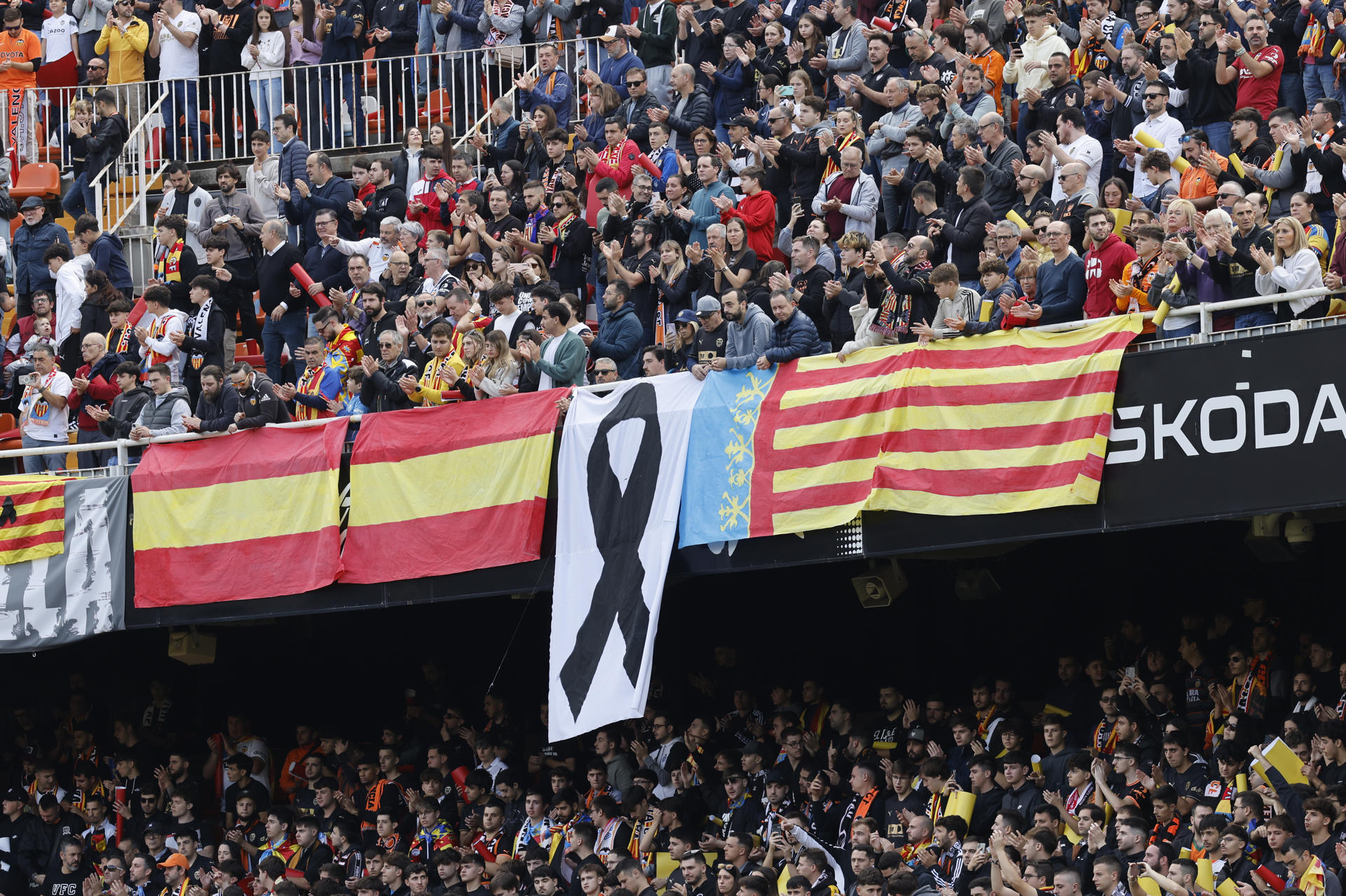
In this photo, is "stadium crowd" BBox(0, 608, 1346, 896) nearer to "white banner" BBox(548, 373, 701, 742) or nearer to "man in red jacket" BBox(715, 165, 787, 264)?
"white banner" BBox(548, 373, 701, 742)

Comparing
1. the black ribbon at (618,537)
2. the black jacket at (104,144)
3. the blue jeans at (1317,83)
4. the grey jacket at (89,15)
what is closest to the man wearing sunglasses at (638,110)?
the black ribbon at (618,537)

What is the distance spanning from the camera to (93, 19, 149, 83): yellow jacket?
24.2m

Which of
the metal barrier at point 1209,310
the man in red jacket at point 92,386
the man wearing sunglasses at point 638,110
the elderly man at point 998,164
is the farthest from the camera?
the man wearing sunglasses at point 638,110

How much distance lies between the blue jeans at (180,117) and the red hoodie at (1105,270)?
40.0 ft

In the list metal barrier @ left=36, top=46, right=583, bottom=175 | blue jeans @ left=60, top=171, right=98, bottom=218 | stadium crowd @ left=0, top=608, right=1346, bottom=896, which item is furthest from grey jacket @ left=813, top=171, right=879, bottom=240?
blue jeans @ left=60, top=171, right=98, bottom=218

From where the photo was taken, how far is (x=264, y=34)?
23.7 metres

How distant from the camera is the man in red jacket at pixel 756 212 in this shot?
17578 millimetres

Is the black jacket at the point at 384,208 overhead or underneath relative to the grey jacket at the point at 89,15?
underneath

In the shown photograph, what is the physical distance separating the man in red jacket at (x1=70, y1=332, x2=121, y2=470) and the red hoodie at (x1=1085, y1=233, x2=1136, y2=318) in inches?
336

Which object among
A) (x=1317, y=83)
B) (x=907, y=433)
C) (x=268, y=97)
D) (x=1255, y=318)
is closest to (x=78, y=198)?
(x=268, y=97)

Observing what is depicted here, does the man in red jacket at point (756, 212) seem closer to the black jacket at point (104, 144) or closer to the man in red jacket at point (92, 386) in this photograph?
the man in red jacket at point (92, 386)

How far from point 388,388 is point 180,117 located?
8767 millimetres

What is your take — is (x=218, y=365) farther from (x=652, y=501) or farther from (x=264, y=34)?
(x=264, y=34)

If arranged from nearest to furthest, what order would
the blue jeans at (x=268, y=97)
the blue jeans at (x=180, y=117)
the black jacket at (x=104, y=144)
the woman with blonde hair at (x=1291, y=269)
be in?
the woman with blonde hair at (x=1291, y=269) → the black jacket at (x=104, y=144) → the blue jeans at (x=268, y=97) → the blue jeans at (x=180, y=117)
